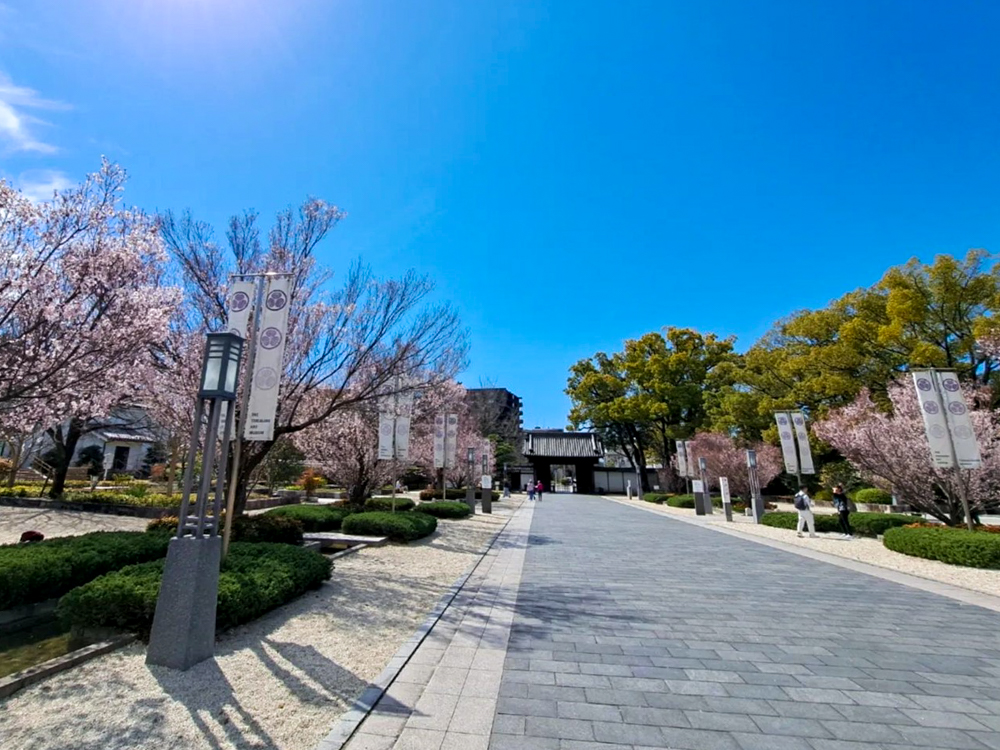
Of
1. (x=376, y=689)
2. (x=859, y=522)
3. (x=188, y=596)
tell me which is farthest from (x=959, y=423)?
(x=188, y=596)

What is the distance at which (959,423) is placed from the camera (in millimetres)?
10562

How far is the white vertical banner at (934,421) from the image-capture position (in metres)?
10.6

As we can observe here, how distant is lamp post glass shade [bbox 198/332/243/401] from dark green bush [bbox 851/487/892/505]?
3009 cm

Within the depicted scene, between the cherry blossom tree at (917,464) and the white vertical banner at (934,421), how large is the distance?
591mm

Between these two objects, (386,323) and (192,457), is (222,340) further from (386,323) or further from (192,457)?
(386,323)

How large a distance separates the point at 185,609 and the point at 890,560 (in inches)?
476

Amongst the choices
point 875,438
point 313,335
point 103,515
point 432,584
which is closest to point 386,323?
point 313,335

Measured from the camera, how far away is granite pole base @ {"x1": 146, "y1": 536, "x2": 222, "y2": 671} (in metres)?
3.88

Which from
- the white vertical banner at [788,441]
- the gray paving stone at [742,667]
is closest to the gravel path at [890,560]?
the gray paving stone at [742,667]

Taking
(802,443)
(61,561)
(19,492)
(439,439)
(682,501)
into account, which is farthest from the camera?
(682,501)

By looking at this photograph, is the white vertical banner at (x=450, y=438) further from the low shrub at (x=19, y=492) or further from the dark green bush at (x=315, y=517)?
the low shrub at (x=19, y=492)

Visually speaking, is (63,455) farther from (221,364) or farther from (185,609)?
(185,609)

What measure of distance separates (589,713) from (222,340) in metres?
4.42

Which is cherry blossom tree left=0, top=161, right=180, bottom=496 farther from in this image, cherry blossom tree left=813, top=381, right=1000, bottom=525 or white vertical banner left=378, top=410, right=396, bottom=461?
cherry blossom tree left=813, top=381, right=1000, bottom=525
